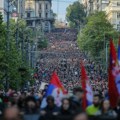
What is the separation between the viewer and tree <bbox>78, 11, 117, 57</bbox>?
112000 mm

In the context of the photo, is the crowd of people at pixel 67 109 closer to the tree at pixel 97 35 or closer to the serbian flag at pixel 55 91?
the serbian flag at pixel 55 91

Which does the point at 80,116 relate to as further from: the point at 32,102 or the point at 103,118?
the point at 32,102

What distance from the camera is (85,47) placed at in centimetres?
11981

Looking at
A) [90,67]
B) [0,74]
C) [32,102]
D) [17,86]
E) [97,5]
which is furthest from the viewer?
[97,5]

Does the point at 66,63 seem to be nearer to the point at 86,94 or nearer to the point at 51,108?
the point at 86,94

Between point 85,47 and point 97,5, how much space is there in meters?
76.5

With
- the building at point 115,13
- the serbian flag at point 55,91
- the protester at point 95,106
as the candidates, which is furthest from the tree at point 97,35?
the protester at point 95,106

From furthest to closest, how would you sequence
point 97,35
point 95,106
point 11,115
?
point 97,35 → point 95,106 → point 11,115

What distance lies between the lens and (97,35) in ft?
380

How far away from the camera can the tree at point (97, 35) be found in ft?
367

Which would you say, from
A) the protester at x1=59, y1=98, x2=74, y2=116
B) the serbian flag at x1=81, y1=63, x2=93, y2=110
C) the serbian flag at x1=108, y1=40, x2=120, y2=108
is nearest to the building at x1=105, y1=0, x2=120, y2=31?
the serbian flag at x1=81, y1=63, x2=93, y2=110

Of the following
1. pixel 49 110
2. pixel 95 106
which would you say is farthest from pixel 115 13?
pixel 49 110

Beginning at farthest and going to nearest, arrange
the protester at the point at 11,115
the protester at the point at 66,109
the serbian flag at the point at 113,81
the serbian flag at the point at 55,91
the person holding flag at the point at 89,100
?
the serbian flag at the point at 55,91 < the serbian flag at the point at 113,81 < the person holding flag at the point at 89,100 < the protester at the point at 66,109 < the protester at the point at 11,115

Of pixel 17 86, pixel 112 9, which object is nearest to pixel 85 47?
pixel 112 9
